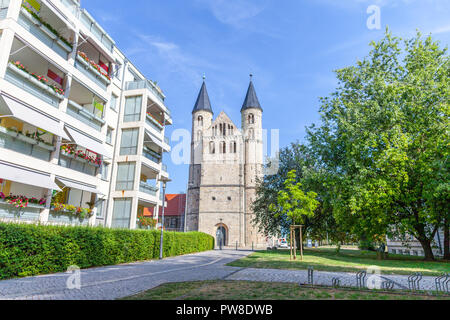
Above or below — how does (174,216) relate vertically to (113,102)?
below

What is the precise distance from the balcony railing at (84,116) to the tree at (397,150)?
16.9 m

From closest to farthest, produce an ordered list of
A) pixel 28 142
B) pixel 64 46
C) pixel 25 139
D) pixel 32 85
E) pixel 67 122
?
pixel 25 139 < pixel 28 142 < pixel 32 85 < pixel 64 46 < pixel 67 122

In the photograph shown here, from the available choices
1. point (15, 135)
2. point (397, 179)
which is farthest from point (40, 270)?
point (397, 179)

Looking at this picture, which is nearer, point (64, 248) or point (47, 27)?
point (64, 248)

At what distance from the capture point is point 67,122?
16812mm

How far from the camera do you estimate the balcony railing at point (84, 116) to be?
17516 mm

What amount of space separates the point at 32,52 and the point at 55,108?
2.97 meters

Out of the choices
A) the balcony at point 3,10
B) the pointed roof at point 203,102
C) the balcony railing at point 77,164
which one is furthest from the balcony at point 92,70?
the pointed roof at point 203,102

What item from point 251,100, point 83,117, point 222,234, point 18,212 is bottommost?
point 222,234

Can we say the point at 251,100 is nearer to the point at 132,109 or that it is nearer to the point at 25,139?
the point at 132,109

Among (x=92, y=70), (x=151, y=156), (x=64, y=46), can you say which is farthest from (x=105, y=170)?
(x=64, y=46)

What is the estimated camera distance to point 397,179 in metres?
18.9

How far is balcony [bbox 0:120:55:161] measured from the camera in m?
13.2

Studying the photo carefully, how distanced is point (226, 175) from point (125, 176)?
2865cm
